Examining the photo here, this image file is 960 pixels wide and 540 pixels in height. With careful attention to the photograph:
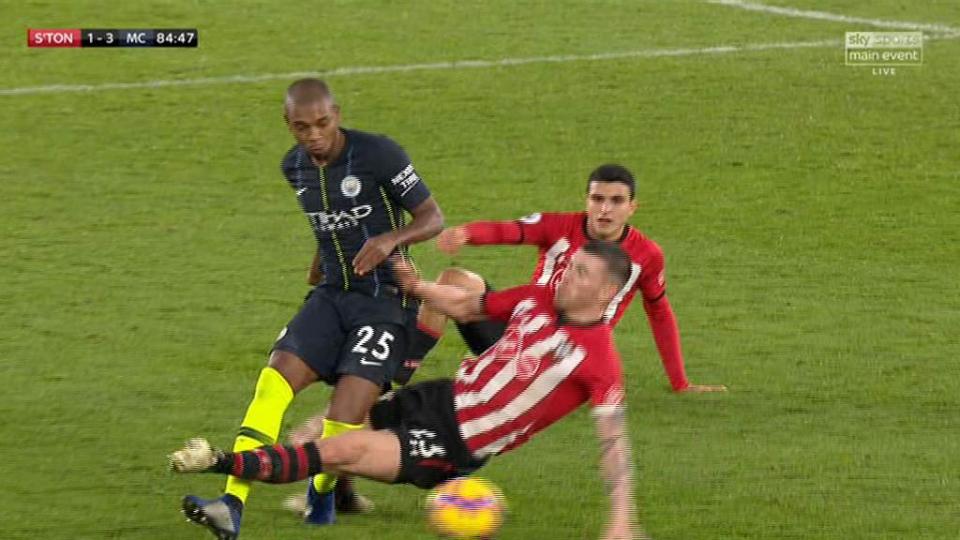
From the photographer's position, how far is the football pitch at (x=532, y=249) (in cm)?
947

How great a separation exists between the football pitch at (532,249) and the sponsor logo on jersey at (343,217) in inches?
48.6

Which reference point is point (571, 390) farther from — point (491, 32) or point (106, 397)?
point (491, 32)

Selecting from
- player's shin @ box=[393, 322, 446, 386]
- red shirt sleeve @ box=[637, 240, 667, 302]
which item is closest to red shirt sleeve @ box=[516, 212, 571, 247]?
red shirt sleeve @ box=[637, 240, 667, 302]

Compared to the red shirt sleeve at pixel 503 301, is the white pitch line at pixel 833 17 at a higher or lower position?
higher

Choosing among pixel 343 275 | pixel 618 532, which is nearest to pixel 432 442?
pixel 618 532

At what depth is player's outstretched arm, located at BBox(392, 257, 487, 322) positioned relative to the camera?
874 cm

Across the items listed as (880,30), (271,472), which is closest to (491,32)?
(880,30)

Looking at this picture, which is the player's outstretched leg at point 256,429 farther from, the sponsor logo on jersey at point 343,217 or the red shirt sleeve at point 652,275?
the red shirt sleeve at point 652,275

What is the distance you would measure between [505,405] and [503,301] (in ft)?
1.79

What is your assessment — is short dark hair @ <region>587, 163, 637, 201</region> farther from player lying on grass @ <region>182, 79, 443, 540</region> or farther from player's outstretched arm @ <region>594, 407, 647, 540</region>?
player's outstretched arm @ <region>594, 407, 647, 540</region>

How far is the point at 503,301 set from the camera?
336 inches

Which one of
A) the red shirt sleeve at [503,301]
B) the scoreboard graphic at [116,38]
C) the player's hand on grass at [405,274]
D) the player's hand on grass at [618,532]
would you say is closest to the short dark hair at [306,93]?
the player's hand on grass at [405,274]

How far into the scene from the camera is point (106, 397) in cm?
1109

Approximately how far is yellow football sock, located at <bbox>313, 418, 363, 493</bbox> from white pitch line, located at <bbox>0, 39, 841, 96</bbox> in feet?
37.3
